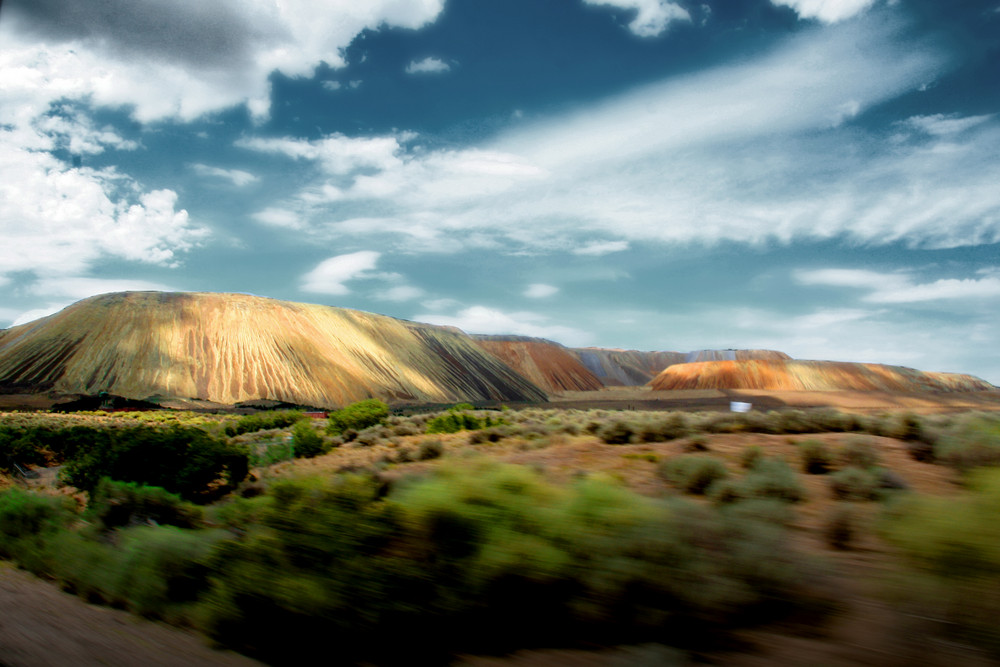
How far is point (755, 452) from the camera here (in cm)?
1027

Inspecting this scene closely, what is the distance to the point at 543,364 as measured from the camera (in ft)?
436

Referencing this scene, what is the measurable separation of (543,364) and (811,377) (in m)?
52.5

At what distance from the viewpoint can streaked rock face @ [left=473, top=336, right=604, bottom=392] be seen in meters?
128

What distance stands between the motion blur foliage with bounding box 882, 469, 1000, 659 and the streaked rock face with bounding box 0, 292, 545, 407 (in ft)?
228

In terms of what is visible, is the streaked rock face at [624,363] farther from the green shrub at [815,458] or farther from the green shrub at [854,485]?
the green shrub at [854,485]

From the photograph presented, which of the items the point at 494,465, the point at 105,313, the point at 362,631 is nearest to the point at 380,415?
the point at 494,465

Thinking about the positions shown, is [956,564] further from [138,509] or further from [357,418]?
[357,418]

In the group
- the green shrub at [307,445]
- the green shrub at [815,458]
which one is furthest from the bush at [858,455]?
the green shrub at [307,445]

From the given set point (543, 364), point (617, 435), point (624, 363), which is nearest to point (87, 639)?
point (617, 435)

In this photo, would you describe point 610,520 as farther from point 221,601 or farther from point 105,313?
point 105,313

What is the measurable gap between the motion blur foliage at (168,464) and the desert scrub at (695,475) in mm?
10671

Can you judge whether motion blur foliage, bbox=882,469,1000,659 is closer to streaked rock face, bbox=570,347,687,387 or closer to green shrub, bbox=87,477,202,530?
green shrub, bbox=87,477,202,530

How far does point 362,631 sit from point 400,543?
3.02ft

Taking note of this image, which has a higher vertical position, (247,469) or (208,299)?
(208,299)
